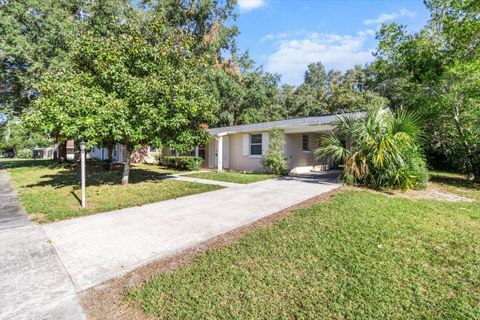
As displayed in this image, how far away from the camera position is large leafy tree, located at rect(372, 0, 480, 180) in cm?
1066

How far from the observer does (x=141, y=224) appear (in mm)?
5328

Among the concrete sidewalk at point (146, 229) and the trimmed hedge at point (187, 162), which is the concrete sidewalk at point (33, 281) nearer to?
the concrete sidewalk at point (146, 229)

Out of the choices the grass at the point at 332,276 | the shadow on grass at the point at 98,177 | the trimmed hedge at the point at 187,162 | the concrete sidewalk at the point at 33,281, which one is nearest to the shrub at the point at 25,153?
the shadow on grass at the point at 98,177

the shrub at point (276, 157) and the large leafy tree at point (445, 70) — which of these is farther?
the shrub at point (276, 157)

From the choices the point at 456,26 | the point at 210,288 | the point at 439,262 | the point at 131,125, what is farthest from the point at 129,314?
the point at 456,26

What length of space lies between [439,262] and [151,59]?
10485 millimetres

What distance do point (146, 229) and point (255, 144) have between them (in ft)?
35.5

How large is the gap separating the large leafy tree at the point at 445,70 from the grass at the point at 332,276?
8.19m

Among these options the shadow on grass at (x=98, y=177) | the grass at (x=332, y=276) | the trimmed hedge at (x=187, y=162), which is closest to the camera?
the grass at (x=332, y=276)

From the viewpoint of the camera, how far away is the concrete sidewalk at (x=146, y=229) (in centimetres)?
363

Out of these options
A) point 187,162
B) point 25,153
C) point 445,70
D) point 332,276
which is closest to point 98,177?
point 187,162

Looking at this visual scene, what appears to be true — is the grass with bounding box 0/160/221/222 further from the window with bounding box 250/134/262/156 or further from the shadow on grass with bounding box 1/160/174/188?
the window with bounding box 250/134/262/156

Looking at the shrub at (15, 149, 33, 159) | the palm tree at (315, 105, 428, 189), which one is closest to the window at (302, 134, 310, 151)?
the palm tree at (315, 105, 428, 189)

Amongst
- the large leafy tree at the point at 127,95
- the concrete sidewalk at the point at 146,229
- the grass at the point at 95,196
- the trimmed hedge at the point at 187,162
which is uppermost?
the large leafy tree at the point at 127,95
